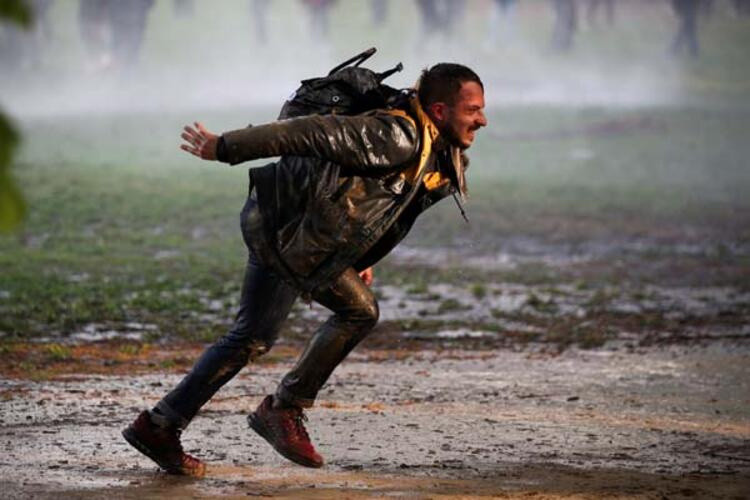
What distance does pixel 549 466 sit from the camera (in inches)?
293

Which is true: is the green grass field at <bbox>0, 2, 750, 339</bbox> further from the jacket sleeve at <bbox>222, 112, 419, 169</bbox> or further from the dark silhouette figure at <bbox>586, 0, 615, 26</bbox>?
the jacket sleeve at <bbox>222, 112, 419, 169</bbox>

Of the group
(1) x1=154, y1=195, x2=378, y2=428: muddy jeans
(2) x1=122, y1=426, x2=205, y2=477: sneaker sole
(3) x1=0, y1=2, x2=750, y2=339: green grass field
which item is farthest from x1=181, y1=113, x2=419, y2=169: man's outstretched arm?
(3) x1=0, y1=2, x2=750, y2=339: green grass field

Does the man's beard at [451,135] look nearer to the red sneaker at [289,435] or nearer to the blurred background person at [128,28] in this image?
the red sneaker at [289,435]

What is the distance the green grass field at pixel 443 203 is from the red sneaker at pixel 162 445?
9.25 feet

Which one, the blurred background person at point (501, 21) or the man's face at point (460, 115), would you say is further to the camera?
the blurred background person at point (501, 21)

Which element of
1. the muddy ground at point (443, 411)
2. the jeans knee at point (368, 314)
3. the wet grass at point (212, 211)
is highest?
the jeans knee at point (368, 314)

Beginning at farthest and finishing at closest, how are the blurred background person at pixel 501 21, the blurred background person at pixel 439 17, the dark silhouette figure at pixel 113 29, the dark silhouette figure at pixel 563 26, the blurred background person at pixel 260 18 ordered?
1. the dark silhouette figure at pixel 563 26
2. the blurred background person at pixel 260 18
3. the blurred background person at pixel 501 21
4. the blurred background person at pixel 439 17
5. the dark silhouette figure at pixel 113 29

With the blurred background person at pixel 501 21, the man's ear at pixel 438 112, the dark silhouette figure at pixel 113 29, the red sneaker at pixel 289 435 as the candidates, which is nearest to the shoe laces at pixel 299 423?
the red sneaker at pixel 289 435

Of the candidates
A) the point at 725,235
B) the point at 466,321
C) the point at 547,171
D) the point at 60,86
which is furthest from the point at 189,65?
the point at 466,321

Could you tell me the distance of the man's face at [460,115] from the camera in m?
6.59

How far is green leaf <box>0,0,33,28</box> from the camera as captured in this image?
3.15m

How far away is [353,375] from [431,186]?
4059mm

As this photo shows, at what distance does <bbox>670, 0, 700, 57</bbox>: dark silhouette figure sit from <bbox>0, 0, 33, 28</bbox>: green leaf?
4608cm

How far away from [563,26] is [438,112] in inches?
1704
